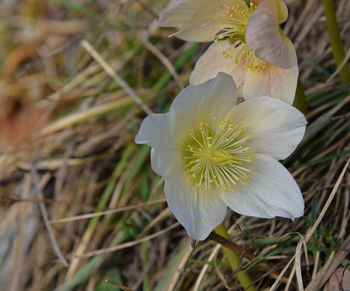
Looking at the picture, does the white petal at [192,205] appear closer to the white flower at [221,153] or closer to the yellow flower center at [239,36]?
the white flower at [221,153]

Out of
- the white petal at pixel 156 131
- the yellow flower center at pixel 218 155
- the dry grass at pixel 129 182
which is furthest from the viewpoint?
the dry grass at pixel 129 182

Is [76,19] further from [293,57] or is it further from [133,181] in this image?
[293,57]

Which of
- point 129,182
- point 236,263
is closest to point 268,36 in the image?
point 236,263

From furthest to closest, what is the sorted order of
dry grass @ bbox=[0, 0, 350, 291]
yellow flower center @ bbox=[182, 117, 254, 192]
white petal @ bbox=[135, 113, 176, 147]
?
dry grass @ bbox=[0, 0, 350, 291] < yellow flower center @ bbox=[182, 117, 254, 192] < white petal @ bbox=[135, 113, 176, 147]

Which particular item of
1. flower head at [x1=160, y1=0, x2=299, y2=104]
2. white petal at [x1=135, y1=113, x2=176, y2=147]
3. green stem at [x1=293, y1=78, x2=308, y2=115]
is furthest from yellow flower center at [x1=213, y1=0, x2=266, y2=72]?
white petal at [x1=135, y1=113, x2=176, y2=147]

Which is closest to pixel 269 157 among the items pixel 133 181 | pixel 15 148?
pixel 133 181

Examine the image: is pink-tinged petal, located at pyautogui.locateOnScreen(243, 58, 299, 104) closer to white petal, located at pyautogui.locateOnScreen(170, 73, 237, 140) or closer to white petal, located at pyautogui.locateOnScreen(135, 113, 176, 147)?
white petal, located at pyautogui.locateOnScreen(170, 73, 237, 140)

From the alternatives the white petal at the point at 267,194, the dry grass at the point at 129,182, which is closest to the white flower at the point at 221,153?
the white petal at the point at 267,194

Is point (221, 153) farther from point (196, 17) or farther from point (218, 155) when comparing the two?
point (196, 17)
